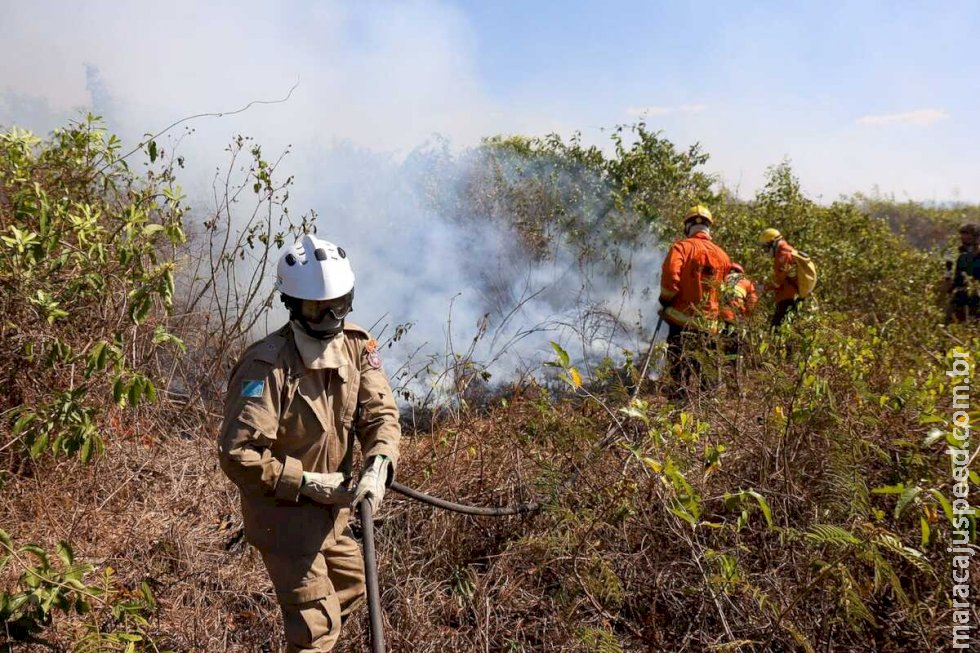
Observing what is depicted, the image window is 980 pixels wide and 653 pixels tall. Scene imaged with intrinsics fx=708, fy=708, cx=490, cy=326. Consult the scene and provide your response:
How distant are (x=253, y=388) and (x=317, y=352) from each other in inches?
9.9

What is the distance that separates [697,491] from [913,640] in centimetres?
90

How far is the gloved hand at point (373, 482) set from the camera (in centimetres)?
244

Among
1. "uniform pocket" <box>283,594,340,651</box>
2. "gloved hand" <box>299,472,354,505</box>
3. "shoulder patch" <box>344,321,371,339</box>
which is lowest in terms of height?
"uniform pocket" <box>283,594,340,651</box>

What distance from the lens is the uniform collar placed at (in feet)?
8.25

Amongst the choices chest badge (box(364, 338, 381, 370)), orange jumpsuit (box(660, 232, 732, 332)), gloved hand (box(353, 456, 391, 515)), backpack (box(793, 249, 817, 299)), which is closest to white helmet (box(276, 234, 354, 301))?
chest badge (box(364, 338, 381, 370))

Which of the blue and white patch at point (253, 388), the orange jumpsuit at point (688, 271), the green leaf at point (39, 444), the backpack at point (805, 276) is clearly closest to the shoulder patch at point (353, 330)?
the blue and white patch at point (253, 388)

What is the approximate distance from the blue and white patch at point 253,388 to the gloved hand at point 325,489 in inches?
12.8

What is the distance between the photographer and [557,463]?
3406 mm

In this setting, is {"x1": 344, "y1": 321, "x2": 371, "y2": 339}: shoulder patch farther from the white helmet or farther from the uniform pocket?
the uniform pocket

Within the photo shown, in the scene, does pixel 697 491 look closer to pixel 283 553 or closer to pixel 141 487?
pixel 283 553

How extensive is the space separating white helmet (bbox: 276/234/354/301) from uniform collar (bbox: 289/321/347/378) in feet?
0.50

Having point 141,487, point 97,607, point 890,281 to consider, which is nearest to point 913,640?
point 97,607

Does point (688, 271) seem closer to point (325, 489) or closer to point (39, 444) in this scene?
point (325, 489)

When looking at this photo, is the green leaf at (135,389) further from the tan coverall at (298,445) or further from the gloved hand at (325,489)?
the gloved hand at (325,489)
